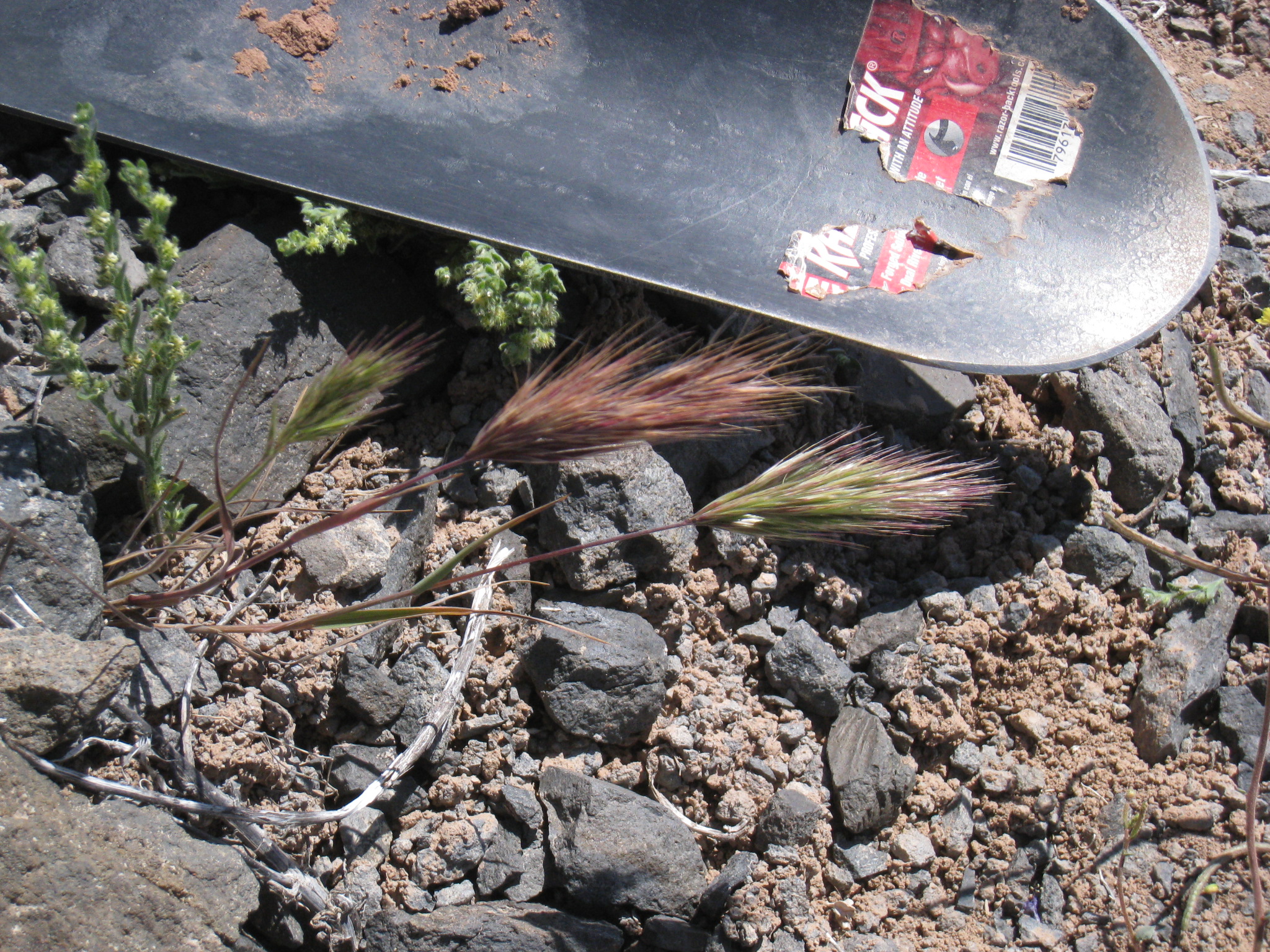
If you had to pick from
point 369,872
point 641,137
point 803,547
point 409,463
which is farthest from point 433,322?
point 369,872

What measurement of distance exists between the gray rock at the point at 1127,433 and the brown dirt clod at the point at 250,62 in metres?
1.98

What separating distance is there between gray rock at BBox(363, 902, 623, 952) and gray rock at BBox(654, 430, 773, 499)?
87 centimetres

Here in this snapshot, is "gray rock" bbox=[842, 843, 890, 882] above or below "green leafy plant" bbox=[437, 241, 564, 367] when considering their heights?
below

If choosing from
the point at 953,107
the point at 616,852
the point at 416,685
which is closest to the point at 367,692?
the point at 416,685

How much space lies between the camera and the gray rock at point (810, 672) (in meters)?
1.76

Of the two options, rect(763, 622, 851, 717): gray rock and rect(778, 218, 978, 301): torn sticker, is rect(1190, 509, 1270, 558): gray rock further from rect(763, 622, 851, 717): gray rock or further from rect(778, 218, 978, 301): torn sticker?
rect(763, 622, 851, 717): gray rock

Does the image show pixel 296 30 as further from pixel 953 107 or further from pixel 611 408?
pixel 953 107

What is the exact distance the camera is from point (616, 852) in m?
1.51

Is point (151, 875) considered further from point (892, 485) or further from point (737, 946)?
point (892, 485)

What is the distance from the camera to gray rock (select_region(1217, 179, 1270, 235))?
248 centimetres

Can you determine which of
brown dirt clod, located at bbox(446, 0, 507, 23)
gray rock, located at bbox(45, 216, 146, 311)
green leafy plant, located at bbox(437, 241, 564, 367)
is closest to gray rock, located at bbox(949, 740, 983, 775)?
green leafy plant, located at bbox(437, 241, 564, 367)

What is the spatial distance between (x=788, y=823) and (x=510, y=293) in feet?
3.64

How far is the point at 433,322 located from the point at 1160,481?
1.67m

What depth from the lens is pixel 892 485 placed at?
4.88ft
